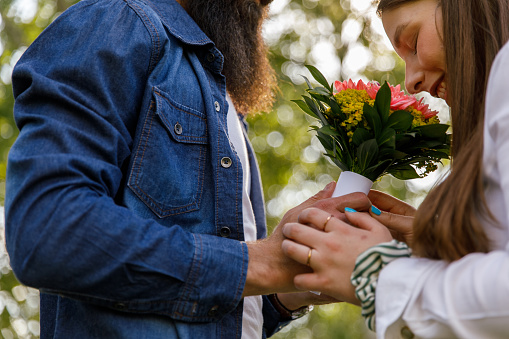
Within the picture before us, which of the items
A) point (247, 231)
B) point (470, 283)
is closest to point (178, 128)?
point (247, 231)

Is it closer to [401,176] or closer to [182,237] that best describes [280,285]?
[182,237]

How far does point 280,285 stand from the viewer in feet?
6.80

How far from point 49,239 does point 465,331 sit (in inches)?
50.8

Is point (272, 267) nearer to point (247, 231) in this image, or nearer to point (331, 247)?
point (331, 247)

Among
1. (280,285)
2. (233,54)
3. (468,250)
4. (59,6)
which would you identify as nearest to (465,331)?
(468,250)

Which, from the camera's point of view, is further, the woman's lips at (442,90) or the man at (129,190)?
the woman's lips at (442,90)

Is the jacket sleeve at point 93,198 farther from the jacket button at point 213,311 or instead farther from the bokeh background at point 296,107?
the bokeh background at point 296,107

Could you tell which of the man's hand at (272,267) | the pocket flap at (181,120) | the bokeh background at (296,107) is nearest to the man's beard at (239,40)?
the pocket flap at (181,120)

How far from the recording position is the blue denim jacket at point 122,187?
5.90 feet

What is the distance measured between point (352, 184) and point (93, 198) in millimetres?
1135

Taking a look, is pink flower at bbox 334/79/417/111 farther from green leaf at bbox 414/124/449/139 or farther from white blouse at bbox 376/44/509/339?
white blouse at bbox 376/44/509/339

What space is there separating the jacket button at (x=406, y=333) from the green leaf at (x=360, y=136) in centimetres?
91

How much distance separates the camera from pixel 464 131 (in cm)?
203

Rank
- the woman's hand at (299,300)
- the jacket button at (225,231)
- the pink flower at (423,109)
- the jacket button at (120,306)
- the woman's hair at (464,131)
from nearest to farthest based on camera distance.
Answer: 1. the woman's hair at (464,131)
2. the jacket button at (120,306)
3. the jacket button at (225,231)
4. the pink flower at (423,109)
5. the woman's hand at (299,300)
